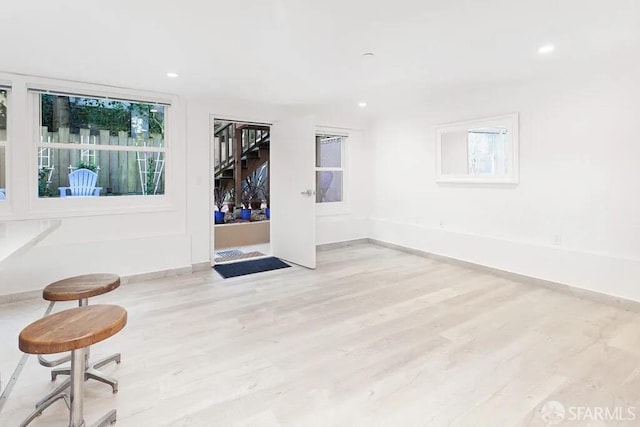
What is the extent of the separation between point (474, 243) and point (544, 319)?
1653 millimetres

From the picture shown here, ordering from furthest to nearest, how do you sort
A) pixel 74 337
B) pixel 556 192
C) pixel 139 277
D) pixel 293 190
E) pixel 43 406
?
pixel 293 190 → pixel 139 277 → pixel 556 192 → pixel 43 406 → pixel 74 337

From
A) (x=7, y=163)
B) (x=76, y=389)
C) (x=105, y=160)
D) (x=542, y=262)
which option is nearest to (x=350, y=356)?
(x=76, y=389)

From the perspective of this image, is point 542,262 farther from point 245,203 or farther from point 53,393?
point 245,203

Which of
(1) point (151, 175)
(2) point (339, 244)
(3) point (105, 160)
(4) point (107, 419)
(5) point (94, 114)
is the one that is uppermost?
(5) point (94, 114)

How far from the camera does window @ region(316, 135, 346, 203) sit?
19.5 ft

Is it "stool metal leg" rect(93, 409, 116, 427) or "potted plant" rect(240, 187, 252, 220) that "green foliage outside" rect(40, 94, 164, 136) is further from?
"stool metal leg" rect(93, 409, 116, 427)

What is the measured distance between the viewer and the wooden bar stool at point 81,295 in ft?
6.31

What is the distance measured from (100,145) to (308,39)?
2.74 metres

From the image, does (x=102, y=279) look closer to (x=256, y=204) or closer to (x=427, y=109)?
(x=427, y=109)

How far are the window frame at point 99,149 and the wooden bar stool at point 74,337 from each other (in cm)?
255

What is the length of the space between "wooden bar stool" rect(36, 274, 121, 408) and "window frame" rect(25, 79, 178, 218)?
198 cm

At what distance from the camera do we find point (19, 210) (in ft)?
11.4

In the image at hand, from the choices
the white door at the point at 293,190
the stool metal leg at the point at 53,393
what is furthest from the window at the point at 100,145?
the stool metal leg at the point at 53,393

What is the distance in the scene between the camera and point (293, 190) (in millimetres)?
4824
